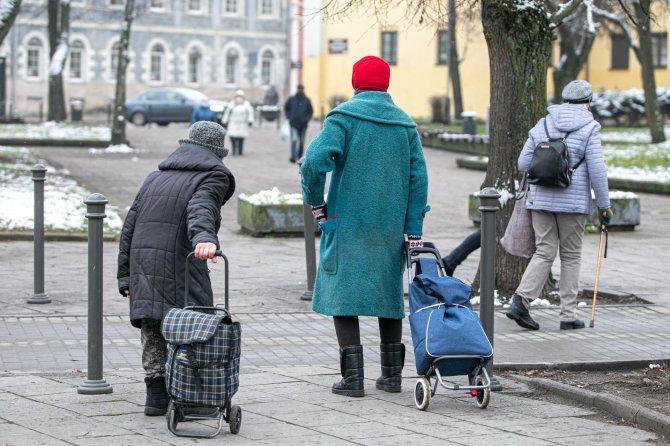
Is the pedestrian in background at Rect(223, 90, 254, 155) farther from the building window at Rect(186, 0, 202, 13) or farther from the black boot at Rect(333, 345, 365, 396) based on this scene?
the building window at Rect(186, 0, 202, 13)

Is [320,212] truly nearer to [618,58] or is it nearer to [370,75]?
[370,75]

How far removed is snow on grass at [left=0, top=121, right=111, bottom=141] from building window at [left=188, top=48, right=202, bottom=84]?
23.1 m

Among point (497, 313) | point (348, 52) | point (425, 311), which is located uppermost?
point (348, 52)

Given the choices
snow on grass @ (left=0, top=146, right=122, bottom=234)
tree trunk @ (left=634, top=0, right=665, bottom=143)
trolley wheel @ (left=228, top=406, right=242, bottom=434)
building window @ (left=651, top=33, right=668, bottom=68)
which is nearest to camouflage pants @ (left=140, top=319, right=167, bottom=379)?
trolley wheel @ (left=228, top=406, right=242, bottom=434)

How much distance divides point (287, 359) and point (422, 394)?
5.60 ft

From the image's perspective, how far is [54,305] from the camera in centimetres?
923

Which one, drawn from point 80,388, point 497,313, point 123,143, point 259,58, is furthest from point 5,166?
point 259,58

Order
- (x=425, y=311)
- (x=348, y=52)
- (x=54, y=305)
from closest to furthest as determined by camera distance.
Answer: (x=425, y=311) < (x=54, y=305) < (x=348, y=52)

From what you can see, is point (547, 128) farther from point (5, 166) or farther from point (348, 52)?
point (348, 52)

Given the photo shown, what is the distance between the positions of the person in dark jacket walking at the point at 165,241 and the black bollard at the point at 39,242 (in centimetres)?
395

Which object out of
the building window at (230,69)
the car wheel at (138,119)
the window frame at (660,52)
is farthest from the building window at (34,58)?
the window frame at (660,52)

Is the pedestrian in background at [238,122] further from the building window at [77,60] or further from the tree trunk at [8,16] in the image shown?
the building window at [77,60]

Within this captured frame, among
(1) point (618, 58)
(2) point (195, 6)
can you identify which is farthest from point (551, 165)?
(2) point (195, 6)

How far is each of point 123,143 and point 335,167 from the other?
22071mm
